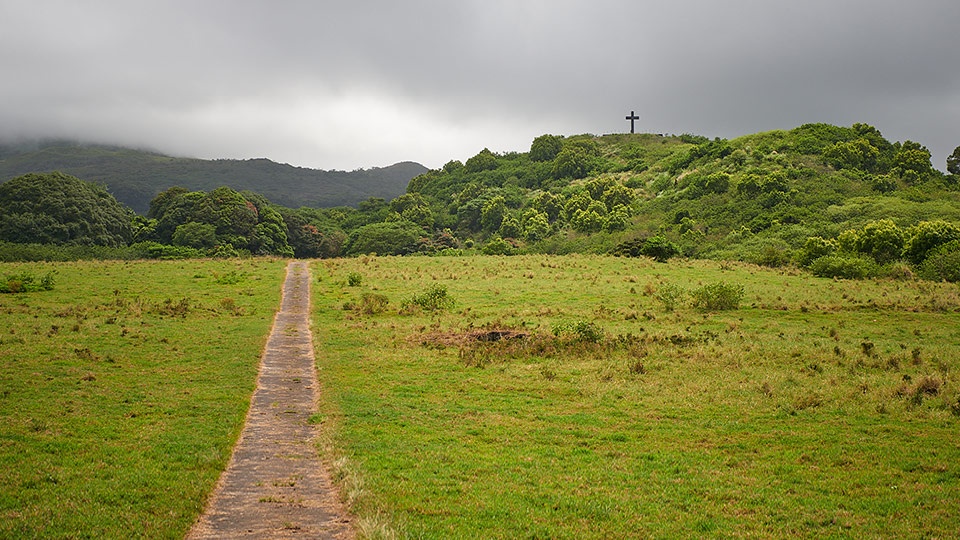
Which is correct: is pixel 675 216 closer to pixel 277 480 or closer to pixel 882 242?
pixel 882 242

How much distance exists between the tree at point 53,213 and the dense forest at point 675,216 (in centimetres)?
23

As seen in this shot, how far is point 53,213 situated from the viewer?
249 feet

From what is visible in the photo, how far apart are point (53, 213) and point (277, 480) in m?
79.8

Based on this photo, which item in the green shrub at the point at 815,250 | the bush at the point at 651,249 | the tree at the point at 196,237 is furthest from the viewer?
the tree at the point at 196,237

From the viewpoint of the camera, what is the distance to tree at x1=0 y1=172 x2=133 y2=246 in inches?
2894

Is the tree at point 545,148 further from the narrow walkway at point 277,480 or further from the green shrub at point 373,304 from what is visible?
the narrow walkway at point 277,480

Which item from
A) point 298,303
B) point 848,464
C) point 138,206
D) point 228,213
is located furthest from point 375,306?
point 138,206

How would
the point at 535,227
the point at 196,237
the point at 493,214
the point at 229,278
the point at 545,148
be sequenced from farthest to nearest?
the point at 545,148
the point at 493,214
the point at 535,227
the point at 196,237
the point at 229,278

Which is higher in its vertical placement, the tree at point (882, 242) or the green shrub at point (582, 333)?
the tree at point (882, 242)

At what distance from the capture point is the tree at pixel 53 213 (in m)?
73.5

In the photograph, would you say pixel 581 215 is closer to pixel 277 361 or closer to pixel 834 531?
pixel 277 361

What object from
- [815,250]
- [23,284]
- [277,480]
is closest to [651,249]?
[815,250]

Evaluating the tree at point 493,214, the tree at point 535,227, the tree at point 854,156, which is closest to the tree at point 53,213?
the tree at point 535,227

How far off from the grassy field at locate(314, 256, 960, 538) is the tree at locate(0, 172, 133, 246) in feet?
183
